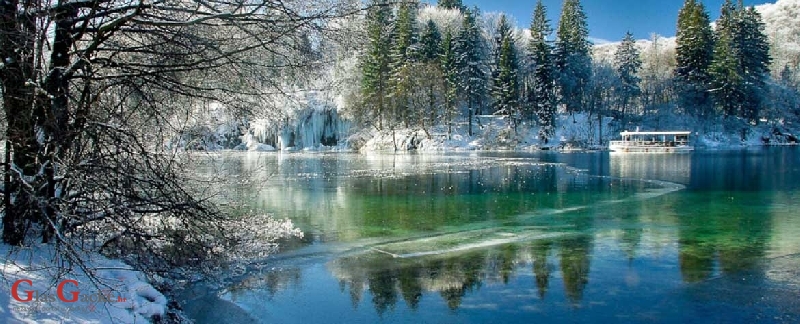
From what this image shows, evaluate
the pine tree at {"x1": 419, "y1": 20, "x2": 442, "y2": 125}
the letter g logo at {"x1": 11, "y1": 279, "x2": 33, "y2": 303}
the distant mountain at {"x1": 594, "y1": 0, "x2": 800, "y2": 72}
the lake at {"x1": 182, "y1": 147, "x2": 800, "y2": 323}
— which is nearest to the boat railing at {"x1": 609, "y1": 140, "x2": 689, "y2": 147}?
the pine tree at {"x1": 419, "y1": 20, "x2": 442, "y2": 125}

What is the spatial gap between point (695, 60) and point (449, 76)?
25215mm

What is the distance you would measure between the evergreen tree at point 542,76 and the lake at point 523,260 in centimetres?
3642

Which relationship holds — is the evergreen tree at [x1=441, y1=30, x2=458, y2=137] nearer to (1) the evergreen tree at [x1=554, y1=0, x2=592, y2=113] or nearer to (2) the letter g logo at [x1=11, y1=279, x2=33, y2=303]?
(1) the evergreen tree at [x1=554, y1=0, x2=592, y2=113]

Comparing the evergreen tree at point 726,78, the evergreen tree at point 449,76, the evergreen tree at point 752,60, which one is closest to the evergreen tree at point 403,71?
the evergreen tree at point 449,76

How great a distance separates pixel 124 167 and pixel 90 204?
0.47m

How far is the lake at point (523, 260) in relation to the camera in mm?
6781

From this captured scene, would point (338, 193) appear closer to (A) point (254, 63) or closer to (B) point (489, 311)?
(B) point (489, 311)

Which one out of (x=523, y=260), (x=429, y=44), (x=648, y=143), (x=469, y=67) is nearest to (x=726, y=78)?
(x=648, y=143)

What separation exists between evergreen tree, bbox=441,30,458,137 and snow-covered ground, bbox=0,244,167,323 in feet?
164

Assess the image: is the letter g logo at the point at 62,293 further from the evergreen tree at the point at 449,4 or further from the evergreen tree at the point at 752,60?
the evergreen tree at the point at 449,4

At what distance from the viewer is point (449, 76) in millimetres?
54500

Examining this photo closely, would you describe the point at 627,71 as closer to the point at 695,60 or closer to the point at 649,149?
the point at 695,60

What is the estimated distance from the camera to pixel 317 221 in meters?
13.2

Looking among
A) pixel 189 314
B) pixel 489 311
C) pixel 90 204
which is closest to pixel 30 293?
pixel 90 204
